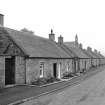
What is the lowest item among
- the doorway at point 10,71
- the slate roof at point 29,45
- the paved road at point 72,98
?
the paved road at point 72,98

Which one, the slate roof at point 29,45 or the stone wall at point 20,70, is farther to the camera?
the slate roof at point 29,45

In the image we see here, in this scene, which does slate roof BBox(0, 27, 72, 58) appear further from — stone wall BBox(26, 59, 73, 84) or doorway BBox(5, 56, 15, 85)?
doorway BBox(5, 56, 15, 85)

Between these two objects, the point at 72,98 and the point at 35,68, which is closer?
the point at 72,98

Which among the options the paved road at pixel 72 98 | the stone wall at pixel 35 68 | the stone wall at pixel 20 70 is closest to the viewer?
the paved road at pixel 72 98

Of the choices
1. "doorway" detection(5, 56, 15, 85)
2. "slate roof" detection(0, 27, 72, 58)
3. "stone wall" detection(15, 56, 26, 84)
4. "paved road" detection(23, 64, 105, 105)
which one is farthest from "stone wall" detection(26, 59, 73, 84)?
"paved road" detection(23, 64, 105, 105)

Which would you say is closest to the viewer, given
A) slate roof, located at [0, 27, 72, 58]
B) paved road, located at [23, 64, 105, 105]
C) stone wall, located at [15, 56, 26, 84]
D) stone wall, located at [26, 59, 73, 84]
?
paved road, located at [23, 64, 105, 105]

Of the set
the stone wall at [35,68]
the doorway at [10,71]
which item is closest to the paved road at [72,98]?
the stone wall at [35,68]

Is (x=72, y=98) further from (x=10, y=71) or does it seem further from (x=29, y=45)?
(x=29, y=45)

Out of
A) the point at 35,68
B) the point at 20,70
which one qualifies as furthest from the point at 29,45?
the point at 20,70

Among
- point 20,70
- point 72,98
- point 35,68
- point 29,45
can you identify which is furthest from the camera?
point 29,45

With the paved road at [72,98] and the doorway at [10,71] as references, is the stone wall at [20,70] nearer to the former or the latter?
the doorway at [10,71]

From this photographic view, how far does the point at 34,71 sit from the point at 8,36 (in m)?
5.18

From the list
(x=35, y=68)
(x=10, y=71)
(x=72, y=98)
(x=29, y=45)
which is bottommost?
(x=72, y=98)

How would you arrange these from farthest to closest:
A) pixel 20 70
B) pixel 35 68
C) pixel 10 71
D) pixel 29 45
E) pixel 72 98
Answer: pixel 29 45
pixel 35 68
pixel 20 70
pixel 10 71
pixel 72 98
